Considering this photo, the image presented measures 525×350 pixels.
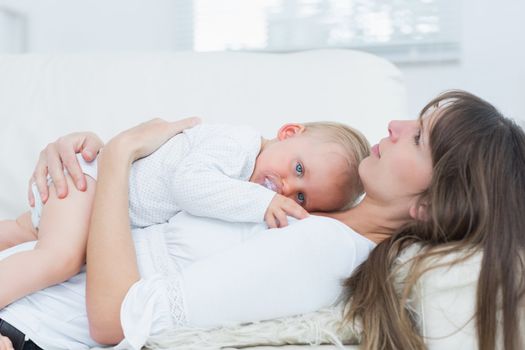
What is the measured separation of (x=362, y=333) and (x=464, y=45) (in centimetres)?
234

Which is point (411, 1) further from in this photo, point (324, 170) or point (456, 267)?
point (456, 267)

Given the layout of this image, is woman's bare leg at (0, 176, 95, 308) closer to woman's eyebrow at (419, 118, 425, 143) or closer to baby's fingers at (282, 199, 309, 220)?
baby's fingers at (282, 199, 309, 220)

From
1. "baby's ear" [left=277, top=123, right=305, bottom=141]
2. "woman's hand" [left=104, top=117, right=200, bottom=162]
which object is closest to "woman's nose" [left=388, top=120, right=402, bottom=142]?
"baby's ear" [left=277, top=123, right=305, bottom=141]

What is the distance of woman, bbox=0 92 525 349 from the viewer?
1.12 meters

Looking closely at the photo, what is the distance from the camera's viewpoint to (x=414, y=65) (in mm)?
3232

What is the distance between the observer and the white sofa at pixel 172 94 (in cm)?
Answer: 179

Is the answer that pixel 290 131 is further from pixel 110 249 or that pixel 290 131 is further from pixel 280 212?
pixel 110 249

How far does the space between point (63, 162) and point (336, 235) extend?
58cm

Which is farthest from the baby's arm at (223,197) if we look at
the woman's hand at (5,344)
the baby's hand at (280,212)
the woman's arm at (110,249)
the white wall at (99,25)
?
the white wall at (99,25)

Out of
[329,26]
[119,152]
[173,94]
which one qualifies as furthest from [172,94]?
[329,26]

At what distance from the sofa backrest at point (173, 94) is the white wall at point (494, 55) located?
1.36 meters

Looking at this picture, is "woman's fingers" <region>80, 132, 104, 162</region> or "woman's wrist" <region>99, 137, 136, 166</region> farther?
"woman's fingers" <region>80, 132, 104, 162</region>

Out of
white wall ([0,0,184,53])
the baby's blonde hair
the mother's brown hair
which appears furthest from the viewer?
white wall ([0,0,184,53])

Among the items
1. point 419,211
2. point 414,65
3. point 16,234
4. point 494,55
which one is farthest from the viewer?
point 414,65
